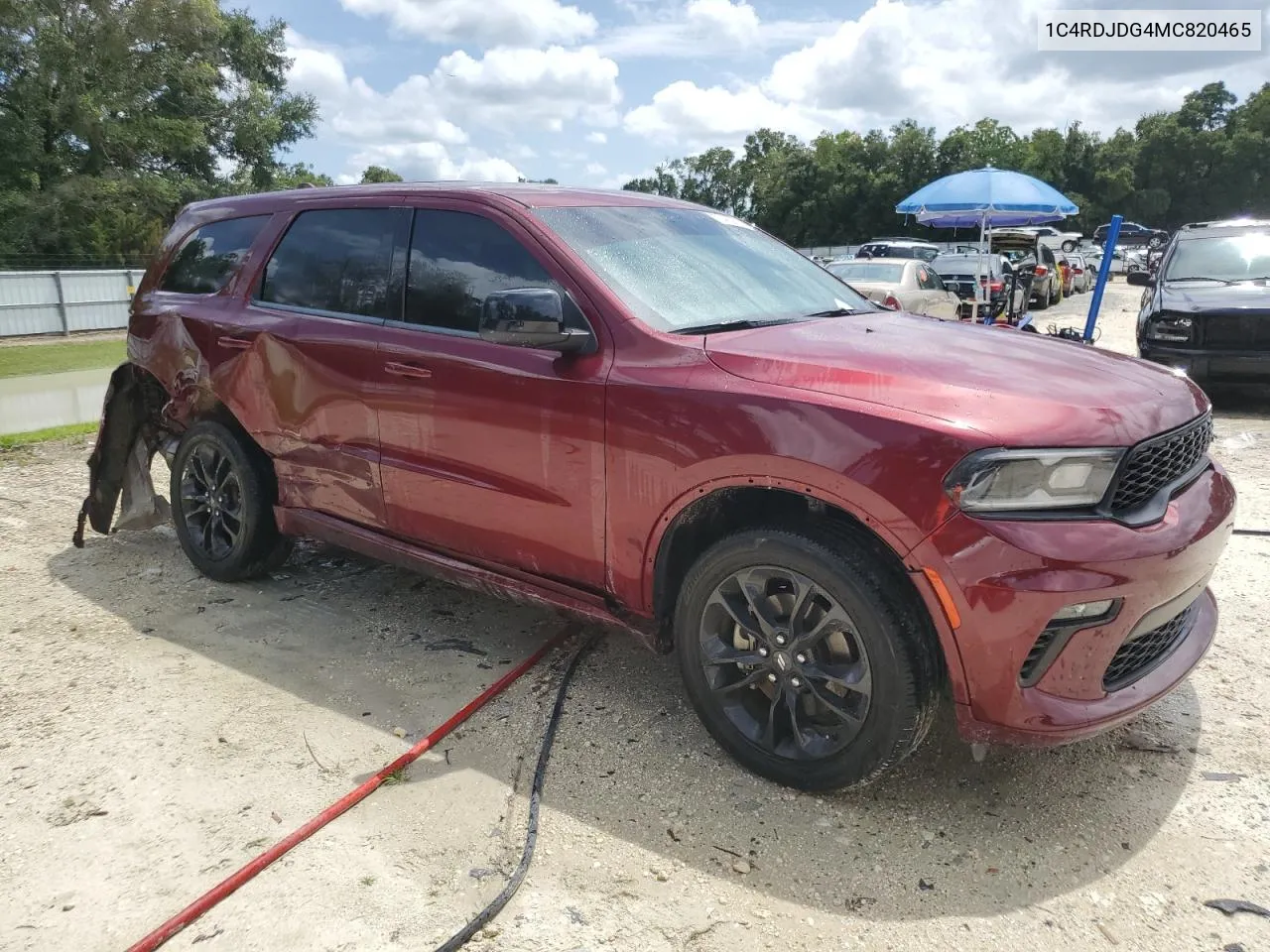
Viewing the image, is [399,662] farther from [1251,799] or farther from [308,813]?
[1251,799]

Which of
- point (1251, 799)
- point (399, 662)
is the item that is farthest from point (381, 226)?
point (1251, 799)

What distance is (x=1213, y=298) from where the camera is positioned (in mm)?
8938

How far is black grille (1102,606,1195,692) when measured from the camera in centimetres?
262

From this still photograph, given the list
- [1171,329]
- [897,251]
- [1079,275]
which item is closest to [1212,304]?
[1171,329]

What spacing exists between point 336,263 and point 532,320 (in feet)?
4.85

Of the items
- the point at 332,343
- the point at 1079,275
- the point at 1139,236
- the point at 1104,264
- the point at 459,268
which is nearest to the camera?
the point at 459,268

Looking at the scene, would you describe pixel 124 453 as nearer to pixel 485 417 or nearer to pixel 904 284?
pixel 485 417

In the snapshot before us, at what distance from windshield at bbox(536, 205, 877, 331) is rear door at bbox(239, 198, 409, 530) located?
86cm

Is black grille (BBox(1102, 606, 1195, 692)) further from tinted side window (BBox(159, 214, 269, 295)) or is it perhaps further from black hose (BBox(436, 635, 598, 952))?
tinted side window (BBox(159, 214, 269, 295))

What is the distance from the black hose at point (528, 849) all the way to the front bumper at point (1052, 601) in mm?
1258

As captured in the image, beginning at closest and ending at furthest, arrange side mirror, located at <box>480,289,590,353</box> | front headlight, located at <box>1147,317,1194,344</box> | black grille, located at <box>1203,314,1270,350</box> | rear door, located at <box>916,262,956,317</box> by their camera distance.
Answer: side mirror, located at <box>480,289,590,353</box>
black grille, located at <box>1203,314,1270,350</box>
front headlight, located at <box>1147,317,1194,344</box>
rear door, located at <box>916,262,956,317</box>

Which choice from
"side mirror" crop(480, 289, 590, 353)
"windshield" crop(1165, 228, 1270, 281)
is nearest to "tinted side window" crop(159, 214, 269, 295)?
"side mirror" crop(480, 289, 590, 353)

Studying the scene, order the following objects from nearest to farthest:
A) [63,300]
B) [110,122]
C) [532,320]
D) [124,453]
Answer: [532,320] < [124,453] < [63,300] < [110,122]

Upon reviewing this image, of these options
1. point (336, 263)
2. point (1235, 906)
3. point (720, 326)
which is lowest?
point (1235, 906)
